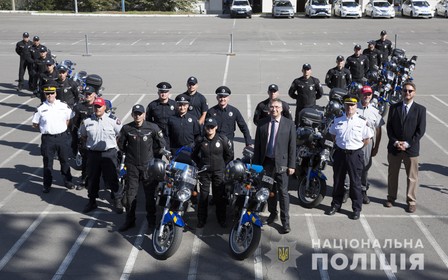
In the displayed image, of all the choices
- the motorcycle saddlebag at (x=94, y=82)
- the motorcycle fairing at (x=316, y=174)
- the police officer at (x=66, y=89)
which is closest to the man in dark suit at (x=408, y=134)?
the motorcycle fairing at (x=316, y=174)

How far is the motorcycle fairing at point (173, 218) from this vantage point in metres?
7.14

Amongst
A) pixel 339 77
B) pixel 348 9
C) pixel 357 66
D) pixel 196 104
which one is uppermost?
pixel 348 9

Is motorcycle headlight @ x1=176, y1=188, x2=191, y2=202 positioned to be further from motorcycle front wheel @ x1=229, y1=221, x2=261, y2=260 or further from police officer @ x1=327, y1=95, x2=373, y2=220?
police officer @ x1=327, y1=95, x2=373, y2=220

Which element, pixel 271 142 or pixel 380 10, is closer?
pixel 271 142

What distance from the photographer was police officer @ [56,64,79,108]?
12352 millimetres

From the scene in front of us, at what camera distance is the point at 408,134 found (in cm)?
850

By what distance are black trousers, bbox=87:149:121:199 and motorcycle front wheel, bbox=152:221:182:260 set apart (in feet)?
5.06

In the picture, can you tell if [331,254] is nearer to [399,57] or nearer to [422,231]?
[422,231]

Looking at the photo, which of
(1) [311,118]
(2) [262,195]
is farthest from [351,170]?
(2) [262,195]

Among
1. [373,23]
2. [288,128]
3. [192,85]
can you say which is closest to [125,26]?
[373,23]

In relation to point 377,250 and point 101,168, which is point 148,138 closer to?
point 101,168

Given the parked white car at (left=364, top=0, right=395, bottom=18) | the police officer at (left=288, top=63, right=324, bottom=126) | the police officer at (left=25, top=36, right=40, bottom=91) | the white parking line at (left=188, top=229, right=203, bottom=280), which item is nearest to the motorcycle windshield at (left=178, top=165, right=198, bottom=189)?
the white parking line at (left=188, top=229, right=203, bottom=280)

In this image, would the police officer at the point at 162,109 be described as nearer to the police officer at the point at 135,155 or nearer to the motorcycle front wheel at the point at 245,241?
the police officer at the point at 135,155

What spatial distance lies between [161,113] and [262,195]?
3031 mm
